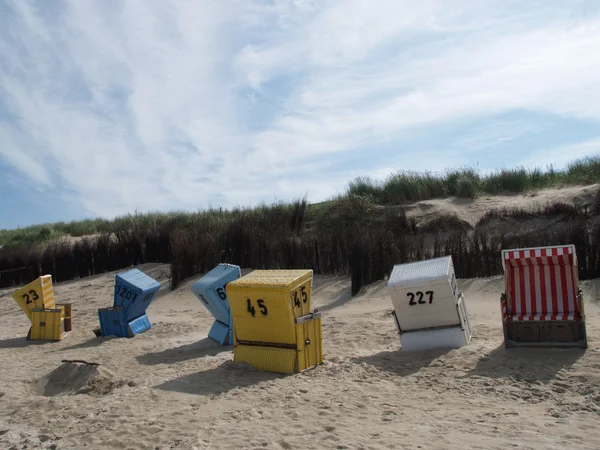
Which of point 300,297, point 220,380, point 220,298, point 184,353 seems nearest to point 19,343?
point 184,353

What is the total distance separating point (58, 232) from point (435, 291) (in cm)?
2813

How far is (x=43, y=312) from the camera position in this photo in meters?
12.1

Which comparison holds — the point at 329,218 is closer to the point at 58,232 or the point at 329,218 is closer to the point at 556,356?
the point at 556,356

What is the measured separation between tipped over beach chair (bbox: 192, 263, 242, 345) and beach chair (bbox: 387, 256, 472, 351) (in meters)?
2.94

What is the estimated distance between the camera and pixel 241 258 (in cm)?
1902

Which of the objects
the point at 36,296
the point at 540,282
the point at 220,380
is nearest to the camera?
the point at 220,380

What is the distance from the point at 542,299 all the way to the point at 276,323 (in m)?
3.48

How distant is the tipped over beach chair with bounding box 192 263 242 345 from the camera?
988 cm

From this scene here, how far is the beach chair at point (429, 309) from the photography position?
25.8 feet

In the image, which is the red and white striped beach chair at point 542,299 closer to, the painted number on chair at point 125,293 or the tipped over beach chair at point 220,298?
the tipped over beach chair at point 220,298

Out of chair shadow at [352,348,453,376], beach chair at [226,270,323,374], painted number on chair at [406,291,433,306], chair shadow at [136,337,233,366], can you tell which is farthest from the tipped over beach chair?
painted number on chair at [406,291,433,306]

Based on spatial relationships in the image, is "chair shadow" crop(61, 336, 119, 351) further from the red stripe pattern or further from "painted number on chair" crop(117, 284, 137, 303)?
the red stripe pattern

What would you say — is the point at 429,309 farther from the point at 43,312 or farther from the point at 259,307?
the point at 43,312

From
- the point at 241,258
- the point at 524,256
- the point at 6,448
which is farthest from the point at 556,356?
the point at 241,258
